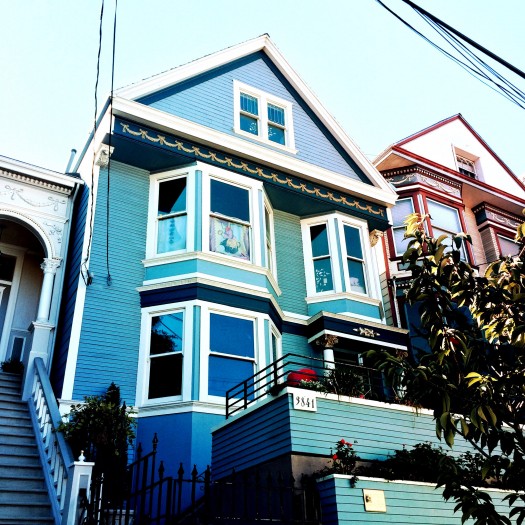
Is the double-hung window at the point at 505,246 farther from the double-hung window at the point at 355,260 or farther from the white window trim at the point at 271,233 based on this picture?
the white window trim at the point at 271,233

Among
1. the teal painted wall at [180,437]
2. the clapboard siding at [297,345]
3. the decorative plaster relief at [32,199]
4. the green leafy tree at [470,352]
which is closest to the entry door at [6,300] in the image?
the decorative plaster relief at [32,199]

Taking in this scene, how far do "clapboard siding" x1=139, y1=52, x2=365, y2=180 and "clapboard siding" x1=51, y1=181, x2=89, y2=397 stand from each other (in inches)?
120

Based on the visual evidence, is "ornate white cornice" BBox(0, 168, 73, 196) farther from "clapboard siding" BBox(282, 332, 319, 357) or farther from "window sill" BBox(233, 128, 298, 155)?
"clapboard siding" BBox(282, 332, 319, 357)

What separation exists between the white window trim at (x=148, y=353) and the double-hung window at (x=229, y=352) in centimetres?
46

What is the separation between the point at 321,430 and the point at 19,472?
4.60 meters

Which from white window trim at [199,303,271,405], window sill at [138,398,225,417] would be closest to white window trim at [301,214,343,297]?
white window trim at [199,303,271,405]

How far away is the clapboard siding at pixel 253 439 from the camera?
318 inches

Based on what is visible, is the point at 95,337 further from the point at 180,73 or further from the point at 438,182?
the point at 438,182

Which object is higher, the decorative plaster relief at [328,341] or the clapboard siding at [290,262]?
the clapboard siding at [290,262]

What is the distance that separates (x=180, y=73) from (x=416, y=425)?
10.1 m

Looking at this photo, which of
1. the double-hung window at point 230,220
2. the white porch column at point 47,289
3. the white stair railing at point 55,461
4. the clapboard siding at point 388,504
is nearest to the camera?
the clapboard siding at point 388,504

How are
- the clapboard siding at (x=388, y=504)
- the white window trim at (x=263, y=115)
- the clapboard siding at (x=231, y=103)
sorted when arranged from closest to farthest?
1. the clapboard siding at (x=388, y=504)
2. the clapboard siding at (x=231, y=103)
3. the white window trim at (x=263, y=115)

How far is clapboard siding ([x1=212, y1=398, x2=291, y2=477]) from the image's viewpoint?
8078 mm

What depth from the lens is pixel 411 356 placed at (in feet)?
49.2
